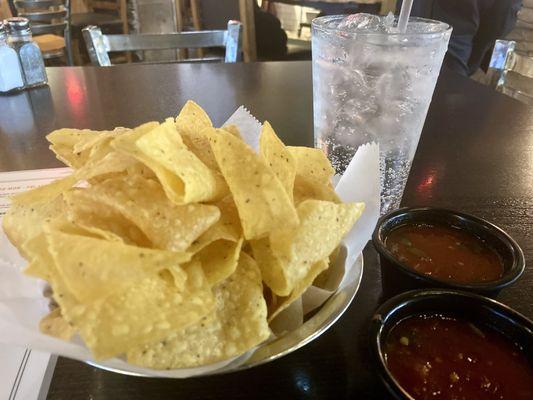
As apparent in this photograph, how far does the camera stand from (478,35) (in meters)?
2.83

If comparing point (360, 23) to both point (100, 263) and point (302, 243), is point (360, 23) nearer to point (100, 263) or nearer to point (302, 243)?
point (302, 243)

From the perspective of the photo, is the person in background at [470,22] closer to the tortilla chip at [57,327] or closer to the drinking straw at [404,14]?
the drinking straw at [404,14]

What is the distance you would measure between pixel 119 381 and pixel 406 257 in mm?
447

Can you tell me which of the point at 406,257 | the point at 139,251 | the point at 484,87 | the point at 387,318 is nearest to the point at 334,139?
the point at 406,257

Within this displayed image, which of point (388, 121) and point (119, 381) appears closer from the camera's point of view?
Answer: point (119, 381)

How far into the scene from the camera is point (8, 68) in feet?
5.23

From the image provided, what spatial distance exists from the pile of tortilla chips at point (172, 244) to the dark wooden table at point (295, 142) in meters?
0.11

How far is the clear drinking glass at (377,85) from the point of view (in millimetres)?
841

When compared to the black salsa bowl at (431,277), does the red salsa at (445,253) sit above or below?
below

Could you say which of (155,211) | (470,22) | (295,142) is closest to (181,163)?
(155,211)

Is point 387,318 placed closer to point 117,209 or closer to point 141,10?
point 117,209

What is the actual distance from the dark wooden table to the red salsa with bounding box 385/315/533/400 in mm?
48

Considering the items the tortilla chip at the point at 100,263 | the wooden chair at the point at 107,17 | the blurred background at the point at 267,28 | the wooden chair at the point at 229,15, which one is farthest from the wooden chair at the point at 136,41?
the wooden chair at the point at 107,17

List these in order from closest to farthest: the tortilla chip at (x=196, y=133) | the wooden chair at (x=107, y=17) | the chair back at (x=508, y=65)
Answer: the tortilla chip at (x=196, y=133) < the chair back at (x=508, y=65) < the wooden chair at (x=107, y=17)
